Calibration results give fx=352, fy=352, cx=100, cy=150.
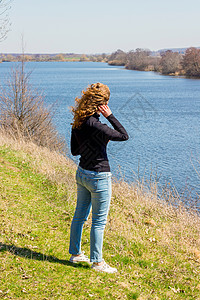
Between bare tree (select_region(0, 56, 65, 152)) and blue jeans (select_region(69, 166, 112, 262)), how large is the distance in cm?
1122

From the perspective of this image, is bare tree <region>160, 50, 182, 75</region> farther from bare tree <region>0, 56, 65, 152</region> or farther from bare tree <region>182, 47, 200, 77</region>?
bare tree <region>0, 56, 65, 152</region>

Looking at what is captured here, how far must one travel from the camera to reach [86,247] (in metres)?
5.00

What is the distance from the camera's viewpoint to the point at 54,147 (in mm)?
16719

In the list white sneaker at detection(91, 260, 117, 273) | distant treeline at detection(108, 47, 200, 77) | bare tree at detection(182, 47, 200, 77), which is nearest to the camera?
white sneaker at detection(91, 260, 117, 273)

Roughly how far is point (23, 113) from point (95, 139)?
1278 centimetres

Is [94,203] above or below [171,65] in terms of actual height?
below

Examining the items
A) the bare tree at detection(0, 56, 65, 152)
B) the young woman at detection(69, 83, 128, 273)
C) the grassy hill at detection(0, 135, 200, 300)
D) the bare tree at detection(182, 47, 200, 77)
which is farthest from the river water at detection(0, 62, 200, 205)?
the bare tree at detection(182, 47, 200, 77)

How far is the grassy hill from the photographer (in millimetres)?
3803

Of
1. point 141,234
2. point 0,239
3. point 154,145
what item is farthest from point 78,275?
point 154,145

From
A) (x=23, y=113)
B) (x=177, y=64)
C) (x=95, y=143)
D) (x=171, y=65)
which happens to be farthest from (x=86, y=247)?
(x=171, y=65)

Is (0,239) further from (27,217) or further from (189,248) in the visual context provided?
(189,248)

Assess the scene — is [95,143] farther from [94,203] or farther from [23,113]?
[23,113]

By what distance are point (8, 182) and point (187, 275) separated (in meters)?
4.37

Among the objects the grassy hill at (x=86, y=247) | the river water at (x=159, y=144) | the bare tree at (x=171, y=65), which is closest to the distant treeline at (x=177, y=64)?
the bare tree at (x=171, y=65)
